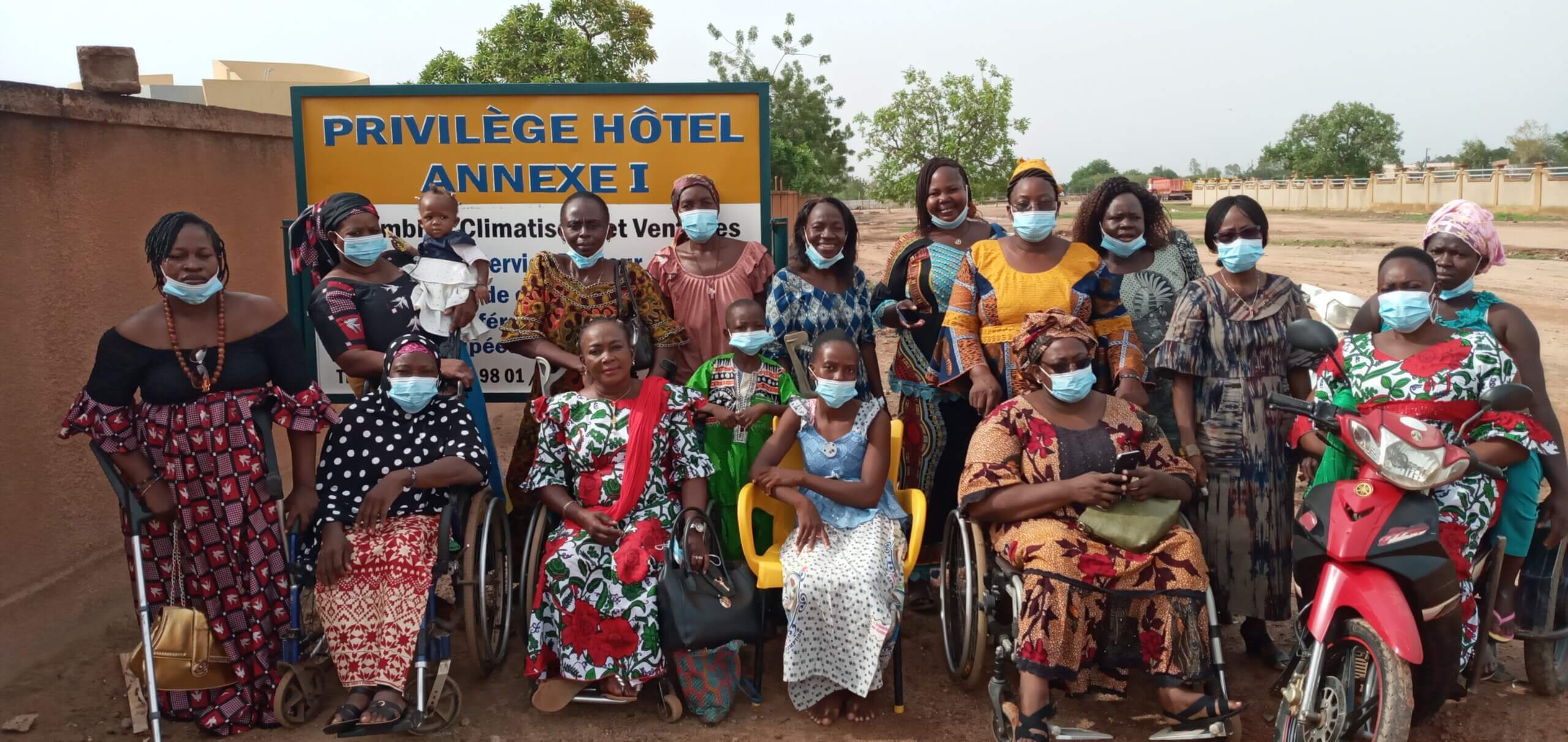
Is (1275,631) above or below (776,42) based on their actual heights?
below

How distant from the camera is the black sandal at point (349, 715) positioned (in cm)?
348

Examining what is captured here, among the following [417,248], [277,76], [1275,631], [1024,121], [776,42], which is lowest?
[1275,631]

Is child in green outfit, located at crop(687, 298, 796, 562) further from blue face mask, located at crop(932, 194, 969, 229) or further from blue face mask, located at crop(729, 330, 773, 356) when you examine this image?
blue face mask, located at crop(932, 194, 969, 229)

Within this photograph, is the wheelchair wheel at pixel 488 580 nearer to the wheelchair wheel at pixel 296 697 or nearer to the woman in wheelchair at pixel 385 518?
the woman in wheelchair at pixel 385 518

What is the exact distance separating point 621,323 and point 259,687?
6.09ft

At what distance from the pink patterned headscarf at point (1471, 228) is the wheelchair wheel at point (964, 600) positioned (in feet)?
6.32

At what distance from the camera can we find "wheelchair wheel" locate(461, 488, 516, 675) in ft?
12.5

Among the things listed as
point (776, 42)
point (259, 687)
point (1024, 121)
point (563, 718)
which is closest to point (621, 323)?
point (563, 718)

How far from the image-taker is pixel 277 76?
1062 inches

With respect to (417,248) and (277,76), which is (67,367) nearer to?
(417,248)

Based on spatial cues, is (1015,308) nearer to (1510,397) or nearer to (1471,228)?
(1471,228)

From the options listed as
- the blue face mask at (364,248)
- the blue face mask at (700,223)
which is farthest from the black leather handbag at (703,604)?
the blue face mask at (364,248)

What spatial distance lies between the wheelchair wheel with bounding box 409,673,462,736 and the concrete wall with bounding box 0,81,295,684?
1834 mm

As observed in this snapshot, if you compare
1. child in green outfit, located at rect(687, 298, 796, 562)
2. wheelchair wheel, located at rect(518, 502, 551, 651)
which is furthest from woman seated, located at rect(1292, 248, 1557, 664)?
wheelchair wheel, located at rect(518, 502, 551, 651)
